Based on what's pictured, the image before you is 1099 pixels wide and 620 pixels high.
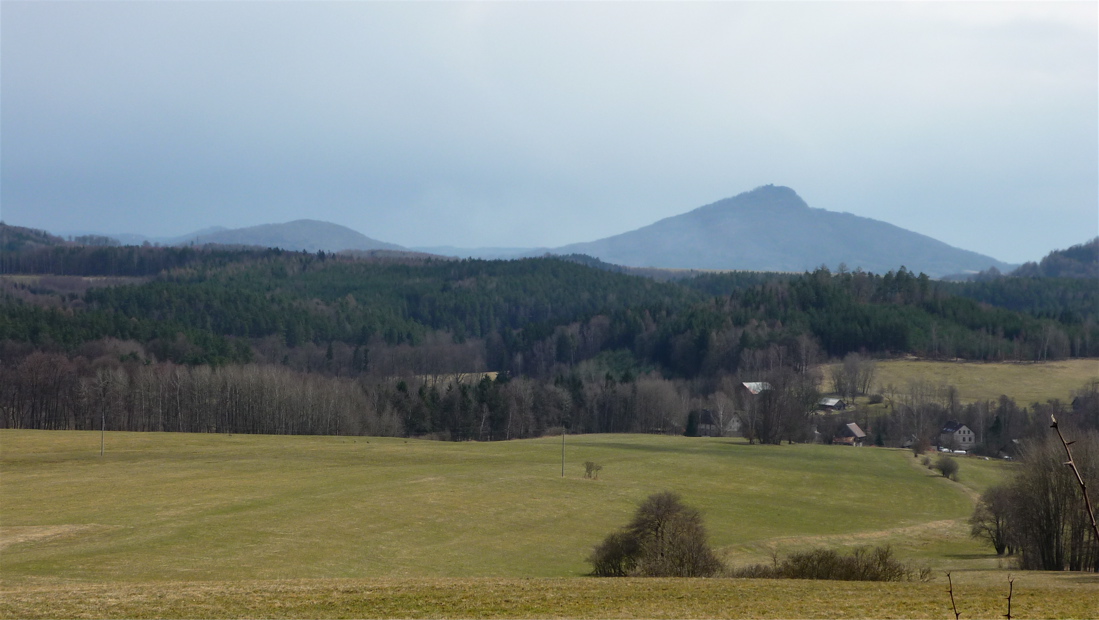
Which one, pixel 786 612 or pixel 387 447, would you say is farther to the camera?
pixel 387 447

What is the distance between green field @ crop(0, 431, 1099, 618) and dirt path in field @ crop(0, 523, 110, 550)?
0.20m

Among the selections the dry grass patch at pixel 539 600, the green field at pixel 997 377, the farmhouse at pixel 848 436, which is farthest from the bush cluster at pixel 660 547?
the green field at pixel 997 377

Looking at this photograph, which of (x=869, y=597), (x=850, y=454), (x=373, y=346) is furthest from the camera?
(x=373, y=346)

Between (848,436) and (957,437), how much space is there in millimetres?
14016

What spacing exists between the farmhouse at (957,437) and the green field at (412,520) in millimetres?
16512

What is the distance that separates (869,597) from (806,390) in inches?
3995

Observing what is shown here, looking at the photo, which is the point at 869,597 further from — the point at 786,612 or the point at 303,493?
the point at 303,493

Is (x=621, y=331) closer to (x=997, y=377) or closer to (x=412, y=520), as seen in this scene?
(x=997, y=377)

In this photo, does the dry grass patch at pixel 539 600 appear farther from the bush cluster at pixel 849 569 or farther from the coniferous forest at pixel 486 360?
the coniferous forest at pixel 486 360

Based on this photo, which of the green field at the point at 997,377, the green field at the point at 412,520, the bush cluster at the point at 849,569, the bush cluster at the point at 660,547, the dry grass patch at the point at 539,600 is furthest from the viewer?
the green field at the point at 997,377

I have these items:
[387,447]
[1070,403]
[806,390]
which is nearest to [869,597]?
[387,447]

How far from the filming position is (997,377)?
130m

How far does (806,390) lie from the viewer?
119188 millimetres

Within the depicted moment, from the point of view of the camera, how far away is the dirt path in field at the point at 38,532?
39.8 metres
